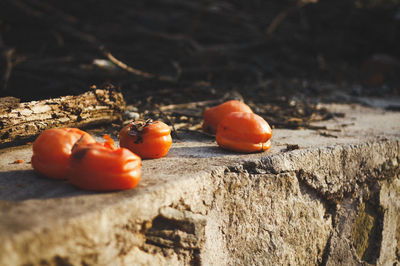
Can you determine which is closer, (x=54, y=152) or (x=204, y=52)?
(x=54, y=152)

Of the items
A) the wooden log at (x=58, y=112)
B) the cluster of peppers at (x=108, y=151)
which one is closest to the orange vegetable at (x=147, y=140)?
the cluster of peppers at (x=108, y=151)

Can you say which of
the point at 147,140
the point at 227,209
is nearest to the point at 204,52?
the point at 147,140

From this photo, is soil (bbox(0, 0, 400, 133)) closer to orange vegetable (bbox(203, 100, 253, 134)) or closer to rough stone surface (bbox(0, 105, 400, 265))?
orange vegetable (bbox(203, 100, 253, 134))

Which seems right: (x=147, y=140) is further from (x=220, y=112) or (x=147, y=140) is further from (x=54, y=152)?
(x=220, y=112)

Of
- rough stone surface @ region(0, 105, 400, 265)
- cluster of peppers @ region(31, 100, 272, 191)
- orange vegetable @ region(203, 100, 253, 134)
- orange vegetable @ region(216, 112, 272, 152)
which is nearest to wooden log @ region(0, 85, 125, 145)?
rough stone surface @ region(0, 105, 400, 265)

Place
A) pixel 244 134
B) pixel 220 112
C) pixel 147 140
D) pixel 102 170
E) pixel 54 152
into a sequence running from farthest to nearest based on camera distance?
pixel 220 112 → pixel 244 134 → pixel 147 140 → pixel 54 152 → pixel 102 170

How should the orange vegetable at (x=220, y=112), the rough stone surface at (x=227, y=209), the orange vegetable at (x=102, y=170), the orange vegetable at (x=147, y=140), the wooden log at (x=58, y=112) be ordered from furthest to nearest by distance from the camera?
the orange vegetable at (x=220, y=112), the wooden log at (x=58, y=112), the orange vegetable at (x=147, y=140), the orange vegetable at (x=102, y=170), the rough stone surface at (x=227, y=209)

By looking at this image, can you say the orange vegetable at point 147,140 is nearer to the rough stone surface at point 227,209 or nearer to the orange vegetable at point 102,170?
the rough stone surface at point 227,209
